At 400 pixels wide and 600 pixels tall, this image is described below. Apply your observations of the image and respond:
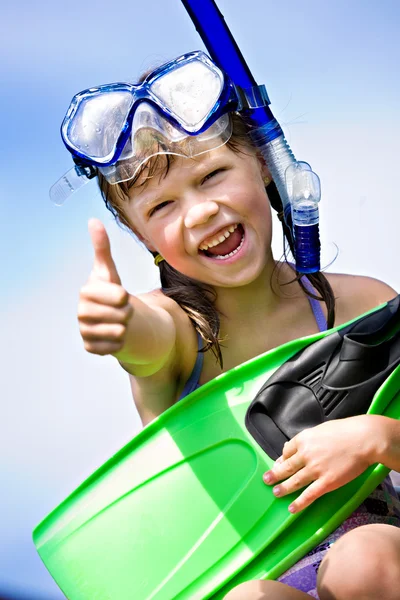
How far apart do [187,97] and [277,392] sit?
598 mm

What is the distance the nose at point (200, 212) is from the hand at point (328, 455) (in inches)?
17.4

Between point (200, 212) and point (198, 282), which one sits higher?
point (200, 212)

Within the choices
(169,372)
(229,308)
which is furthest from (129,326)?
(229,308)

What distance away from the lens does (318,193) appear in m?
1.65

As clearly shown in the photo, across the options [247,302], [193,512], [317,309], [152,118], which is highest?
[152,118]

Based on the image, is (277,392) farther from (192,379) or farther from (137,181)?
(137,181)

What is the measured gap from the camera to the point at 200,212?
1.52m

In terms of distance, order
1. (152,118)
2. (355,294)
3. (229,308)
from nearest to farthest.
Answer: (152,118)
(229,308)
(355,294)

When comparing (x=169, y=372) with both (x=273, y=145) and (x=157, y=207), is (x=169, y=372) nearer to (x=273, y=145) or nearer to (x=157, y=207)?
(x=157, y=207)

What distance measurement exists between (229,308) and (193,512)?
0.48 m

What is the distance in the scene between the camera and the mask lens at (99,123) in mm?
1548

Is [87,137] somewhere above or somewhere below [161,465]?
above

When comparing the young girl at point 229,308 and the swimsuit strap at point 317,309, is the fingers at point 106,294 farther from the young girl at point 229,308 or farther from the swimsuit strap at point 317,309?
the swimsuit strap at point 317,309

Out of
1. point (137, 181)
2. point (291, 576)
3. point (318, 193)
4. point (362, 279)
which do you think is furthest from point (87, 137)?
point (291, 576)
